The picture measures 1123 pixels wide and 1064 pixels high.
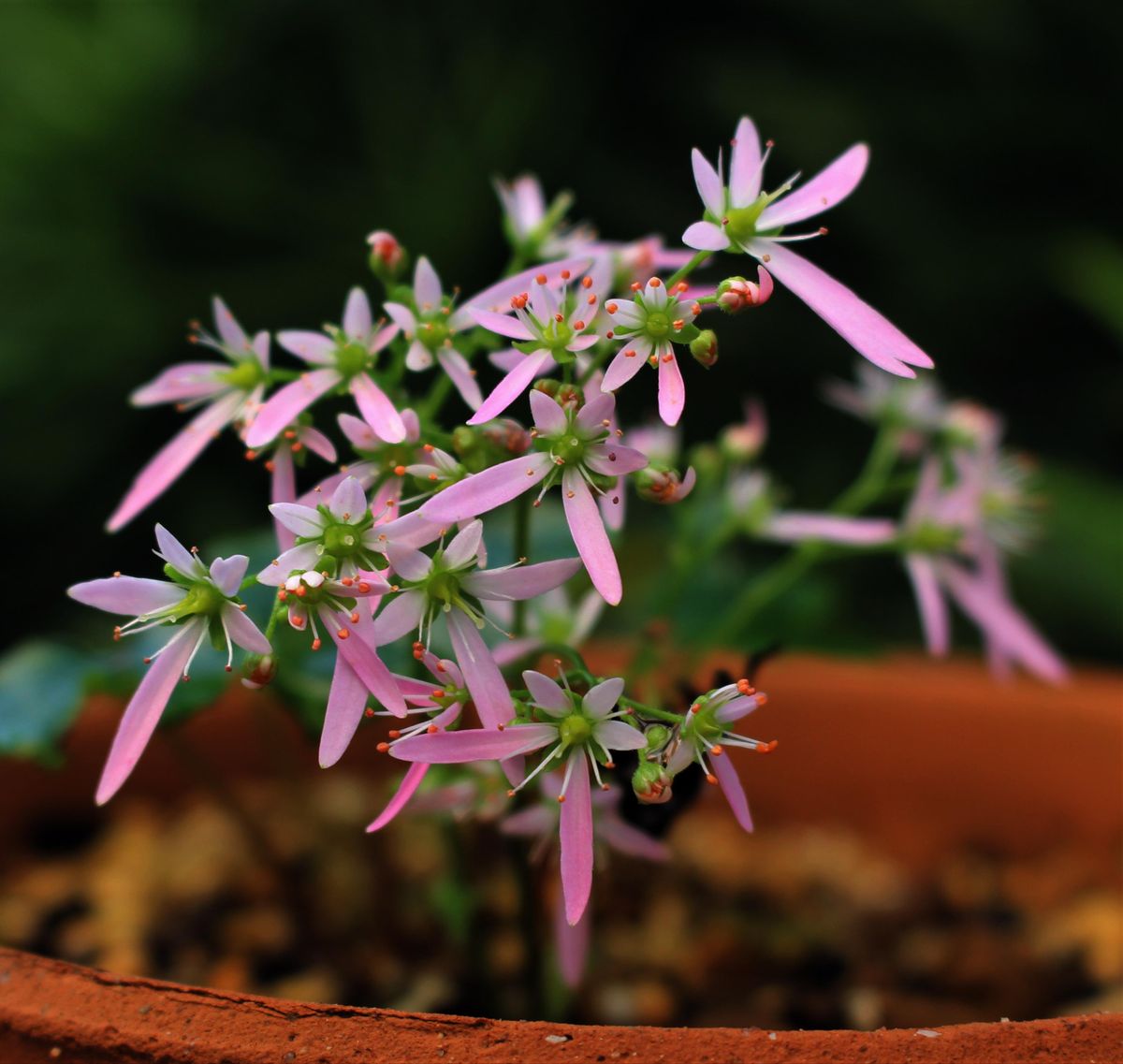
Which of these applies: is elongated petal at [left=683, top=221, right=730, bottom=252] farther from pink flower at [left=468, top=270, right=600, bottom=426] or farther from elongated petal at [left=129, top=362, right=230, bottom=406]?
elongated petal at [left=129, top=362, right=230, bottom=406]

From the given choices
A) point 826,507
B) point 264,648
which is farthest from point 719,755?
point 826,507

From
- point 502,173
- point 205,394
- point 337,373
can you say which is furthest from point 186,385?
point 502,173

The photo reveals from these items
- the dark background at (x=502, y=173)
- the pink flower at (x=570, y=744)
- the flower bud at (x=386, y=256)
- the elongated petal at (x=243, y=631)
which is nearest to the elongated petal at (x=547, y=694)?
the pink flower at (x=570, y=744)

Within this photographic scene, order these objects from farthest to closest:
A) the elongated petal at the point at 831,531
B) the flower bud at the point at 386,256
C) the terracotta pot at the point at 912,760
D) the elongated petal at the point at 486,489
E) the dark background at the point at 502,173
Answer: the dark background at the point at 502,173 → the terracotta pot at the point at 912,760 → the elongated petal at the point at 831,531 → the flower bud at the point at 386,256 → the elongated petal at the point at 486,489

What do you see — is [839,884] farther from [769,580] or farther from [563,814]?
[563,814]

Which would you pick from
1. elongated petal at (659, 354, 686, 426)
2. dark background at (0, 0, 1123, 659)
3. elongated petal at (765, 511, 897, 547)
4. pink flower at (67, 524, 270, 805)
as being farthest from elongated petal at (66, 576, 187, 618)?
dark background at (0, 0, 1123, 659)

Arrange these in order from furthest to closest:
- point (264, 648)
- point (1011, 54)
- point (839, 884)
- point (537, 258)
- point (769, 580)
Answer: point (1011, 54) < point (839, 884) < point (769, 580) < point (537, 258) < point (264, 648)

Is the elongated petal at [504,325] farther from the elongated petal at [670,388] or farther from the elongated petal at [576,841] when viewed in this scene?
the elongated petal at [576,841]
